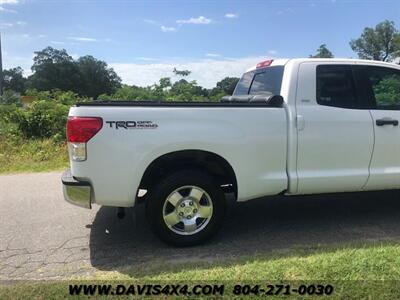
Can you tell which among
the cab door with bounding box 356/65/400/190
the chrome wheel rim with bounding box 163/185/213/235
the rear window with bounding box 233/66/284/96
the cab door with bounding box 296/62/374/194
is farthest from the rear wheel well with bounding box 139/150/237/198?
the cab door with bounding box 356/65/400/190

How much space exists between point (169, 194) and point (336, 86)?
2.18 meters

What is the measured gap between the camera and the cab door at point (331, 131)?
4.95 m

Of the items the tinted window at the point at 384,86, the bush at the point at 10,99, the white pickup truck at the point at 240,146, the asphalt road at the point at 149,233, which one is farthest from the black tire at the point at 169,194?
the bush at the point at 10,99

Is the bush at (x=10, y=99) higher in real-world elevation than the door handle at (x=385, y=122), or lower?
lower

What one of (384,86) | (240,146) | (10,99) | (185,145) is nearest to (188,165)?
(185,145)

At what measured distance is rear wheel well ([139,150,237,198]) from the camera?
4.62 metres

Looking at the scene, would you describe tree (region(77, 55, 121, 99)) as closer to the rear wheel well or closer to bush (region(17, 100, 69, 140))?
bush (region(17, 100, 69, 140))

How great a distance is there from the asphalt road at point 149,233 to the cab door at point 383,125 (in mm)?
560

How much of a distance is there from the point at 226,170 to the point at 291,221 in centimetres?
129

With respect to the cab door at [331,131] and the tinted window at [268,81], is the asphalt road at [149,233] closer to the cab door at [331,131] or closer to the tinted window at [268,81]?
the cab door at [331,131]

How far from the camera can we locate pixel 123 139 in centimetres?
444

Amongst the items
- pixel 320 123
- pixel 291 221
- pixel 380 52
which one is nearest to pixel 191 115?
pixel 320 123

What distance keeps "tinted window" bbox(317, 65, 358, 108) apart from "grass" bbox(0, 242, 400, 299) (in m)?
1.59

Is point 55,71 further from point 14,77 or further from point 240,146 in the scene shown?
point 240,146
